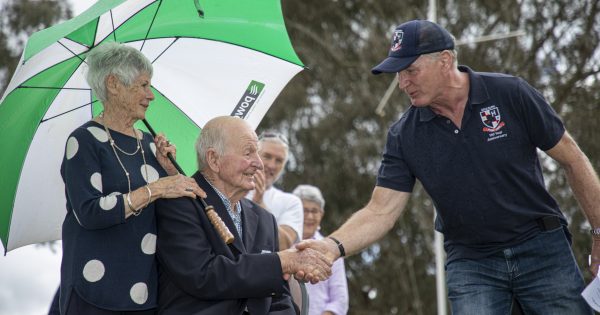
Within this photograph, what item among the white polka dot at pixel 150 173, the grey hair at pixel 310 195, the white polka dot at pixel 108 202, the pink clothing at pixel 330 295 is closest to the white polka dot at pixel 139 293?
the white polka dot at pixel 108 202

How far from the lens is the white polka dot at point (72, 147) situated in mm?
4352

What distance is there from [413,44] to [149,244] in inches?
61.3

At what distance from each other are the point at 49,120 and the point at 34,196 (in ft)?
1.24

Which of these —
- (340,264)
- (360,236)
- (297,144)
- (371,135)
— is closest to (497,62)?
(371,135)

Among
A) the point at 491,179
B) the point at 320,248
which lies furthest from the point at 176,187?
the point at 491,179

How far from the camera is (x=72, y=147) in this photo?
14.3 ft

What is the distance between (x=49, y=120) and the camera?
4898mm

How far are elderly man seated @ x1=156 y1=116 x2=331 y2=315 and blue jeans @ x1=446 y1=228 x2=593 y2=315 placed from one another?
2.34 feet

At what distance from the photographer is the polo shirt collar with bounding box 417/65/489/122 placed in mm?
4727

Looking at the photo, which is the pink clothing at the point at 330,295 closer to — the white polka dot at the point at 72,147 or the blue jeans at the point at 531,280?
the blue jeans at the point at 531,280

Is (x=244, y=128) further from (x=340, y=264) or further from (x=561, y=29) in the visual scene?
(x=561, y=29)

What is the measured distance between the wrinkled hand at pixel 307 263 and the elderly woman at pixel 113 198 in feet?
1.56

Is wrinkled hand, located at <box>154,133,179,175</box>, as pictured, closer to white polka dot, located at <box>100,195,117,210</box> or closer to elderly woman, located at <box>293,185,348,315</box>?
white polka dot, located at <box>100,195,117,210</box>

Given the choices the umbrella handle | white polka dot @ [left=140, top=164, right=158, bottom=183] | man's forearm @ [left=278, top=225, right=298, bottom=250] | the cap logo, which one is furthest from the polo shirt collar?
man's forearm @ [left=278, top=225, right=298, bottom=250]
